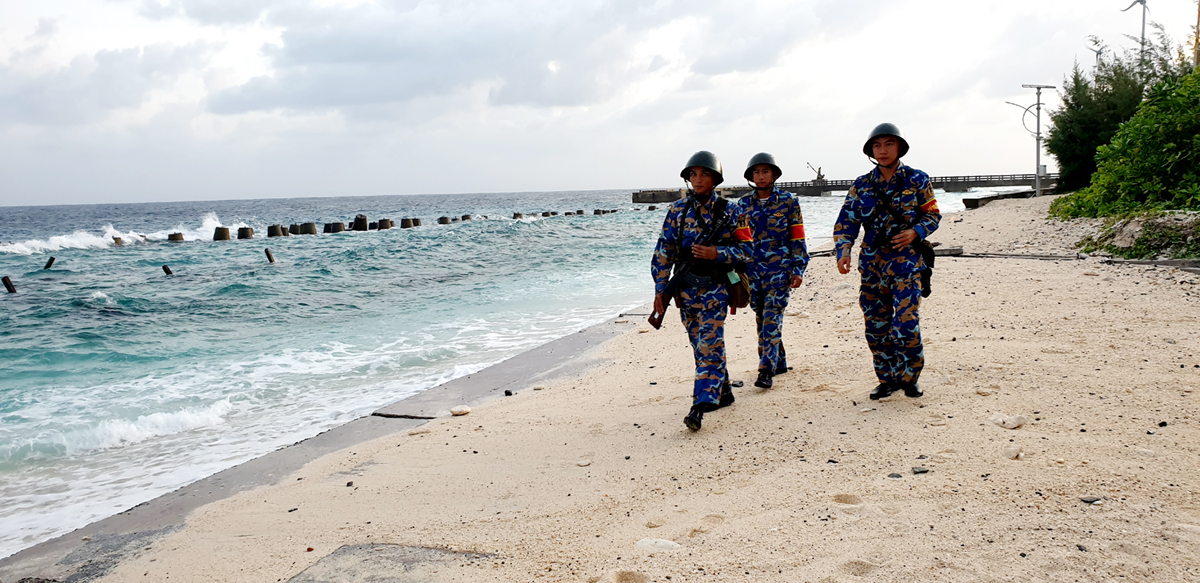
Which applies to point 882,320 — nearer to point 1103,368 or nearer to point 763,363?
point 763,363

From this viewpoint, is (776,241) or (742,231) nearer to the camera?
(742,231)

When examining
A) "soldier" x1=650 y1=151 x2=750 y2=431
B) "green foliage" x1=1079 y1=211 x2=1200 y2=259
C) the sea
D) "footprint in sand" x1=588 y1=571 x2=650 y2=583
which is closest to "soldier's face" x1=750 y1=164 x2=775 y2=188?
"soldier" x1=650 y1=151 x2=750 y2=431

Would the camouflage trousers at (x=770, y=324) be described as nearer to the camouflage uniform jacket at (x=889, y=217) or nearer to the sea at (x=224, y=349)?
the camouflage uniform jacket at (x=889, y=217)

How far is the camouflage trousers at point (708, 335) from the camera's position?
445 centimetres

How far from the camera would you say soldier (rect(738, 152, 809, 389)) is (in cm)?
539

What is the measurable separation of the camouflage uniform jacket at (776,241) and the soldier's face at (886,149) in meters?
1.05

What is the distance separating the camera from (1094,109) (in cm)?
2675

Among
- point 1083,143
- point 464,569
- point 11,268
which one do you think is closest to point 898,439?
point 464,569

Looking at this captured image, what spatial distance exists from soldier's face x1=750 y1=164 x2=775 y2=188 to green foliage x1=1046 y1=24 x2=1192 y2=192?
25794 mm

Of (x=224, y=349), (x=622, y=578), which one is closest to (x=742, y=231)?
(x=622, y=578)

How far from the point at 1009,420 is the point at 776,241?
2.04 meters

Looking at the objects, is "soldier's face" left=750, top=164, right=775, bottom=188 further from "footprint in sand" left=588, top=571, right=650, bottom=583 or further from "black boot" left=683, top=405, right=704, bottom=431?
"footprint in sand" left=588, top=571, right=650, bottom=583

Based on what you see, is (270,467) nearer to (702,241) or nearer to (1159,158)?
(702,241)

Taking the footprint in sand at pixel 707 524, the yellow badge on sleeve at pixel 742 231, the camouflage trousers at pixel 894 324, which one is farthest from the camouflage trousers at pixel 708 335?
the footprint in sand at pixel 707 524
